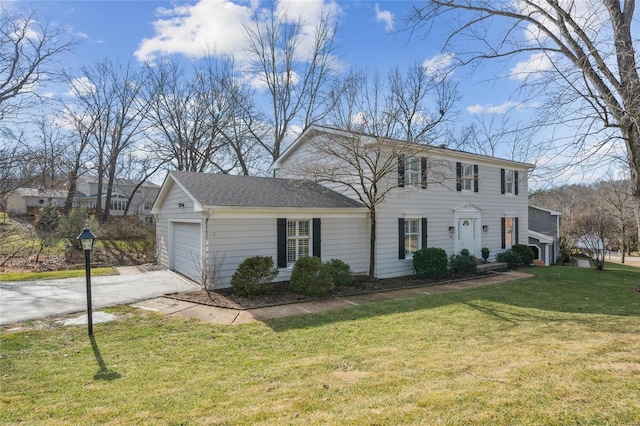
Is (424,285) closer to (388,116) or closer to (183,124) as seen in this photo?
(388,116)

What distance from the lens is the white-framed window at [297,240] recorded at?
11242 mm

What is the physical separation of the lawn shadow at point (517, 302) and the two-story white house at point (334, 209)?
10.8 feet

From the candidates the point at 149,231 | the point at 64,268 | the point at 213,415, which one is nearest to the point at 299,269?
the point at 213,415

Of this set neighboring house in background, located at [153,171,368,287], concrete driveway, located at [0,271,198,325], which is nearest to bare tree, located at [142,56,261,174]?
neighboring house in background, located at [153,171,368,287]

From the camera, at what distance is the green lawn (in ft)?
10.9

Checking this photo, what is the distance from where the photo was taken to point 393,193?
1297 centimetres

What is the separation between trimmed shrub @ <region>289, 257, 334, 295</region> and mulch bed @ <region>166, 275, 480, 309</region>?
0.19 meters

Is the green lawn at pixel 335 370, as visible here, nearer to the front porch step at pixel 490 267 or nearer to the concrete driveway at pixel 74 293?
the concrete driveway at pixel 74 293

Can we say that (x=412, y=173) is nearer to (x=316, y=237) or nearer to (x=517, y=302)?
(x=316, y=237)

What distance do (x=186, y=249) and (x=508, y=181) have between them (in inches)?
610

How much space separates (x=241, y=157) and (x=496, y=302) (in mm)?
20974

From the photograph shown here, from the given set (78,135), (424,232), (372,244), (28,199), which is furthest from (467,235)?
(28,199)

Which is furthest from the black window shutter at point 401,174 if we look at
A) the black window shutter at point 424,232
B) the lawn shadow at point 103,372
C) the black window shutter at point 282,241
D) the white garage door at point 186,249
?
the lawn shadow at point 103,372

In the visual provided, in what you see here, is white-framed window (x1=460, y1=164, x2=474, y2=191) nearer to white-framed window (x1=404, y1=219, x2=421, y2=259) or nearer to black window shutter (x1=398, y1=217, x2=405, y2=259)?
white-framed window (x1=404, y1=219, x2=421, y2=259)
